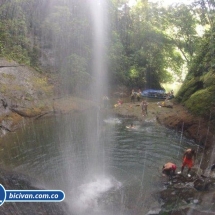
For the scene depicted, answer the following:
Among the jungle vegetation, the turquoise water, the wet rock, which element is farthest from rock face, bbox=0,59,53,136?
the wet rock

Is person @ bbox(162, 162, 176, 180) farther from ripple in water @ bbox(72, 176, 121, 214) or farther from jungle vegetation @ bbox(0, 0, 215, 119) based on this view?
jungle vegetation @ bbox(0, 0, 215, 119)

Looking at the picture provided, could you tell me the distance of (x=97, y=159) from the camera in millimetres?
11711

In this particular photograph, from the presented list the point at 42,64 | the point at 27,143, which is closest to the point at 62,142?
the point at 27,143

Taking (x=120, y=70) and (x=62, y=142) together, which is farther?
(x=120, y=70)

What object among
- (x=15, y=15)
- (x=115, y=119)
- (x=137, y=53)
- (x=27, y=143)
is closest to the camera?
(x=27, y=143)

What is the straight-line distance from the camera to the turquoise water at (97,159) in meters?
8.25

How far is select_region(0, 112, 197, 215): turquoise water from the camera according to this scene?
825 centimetres

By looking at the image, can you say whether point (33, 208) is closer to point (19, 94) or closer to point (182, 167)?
point (182, 167)

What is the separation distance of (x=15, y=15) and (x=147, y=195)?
22163 mm

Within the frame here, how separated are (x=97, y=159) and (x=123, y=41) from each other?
27.5 metres

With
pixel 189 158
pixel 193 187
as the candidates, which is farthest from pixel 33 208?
pixel 189 158

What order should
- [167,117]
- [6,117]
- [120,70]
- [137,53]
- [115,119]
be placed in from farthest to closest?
[137,53] → [120,70] → [115,119] → [167,117] → [6,117]

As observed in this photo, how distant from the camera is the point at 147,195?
8539 mm

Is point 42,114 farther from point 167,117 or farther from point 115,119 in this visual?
point 167,117
